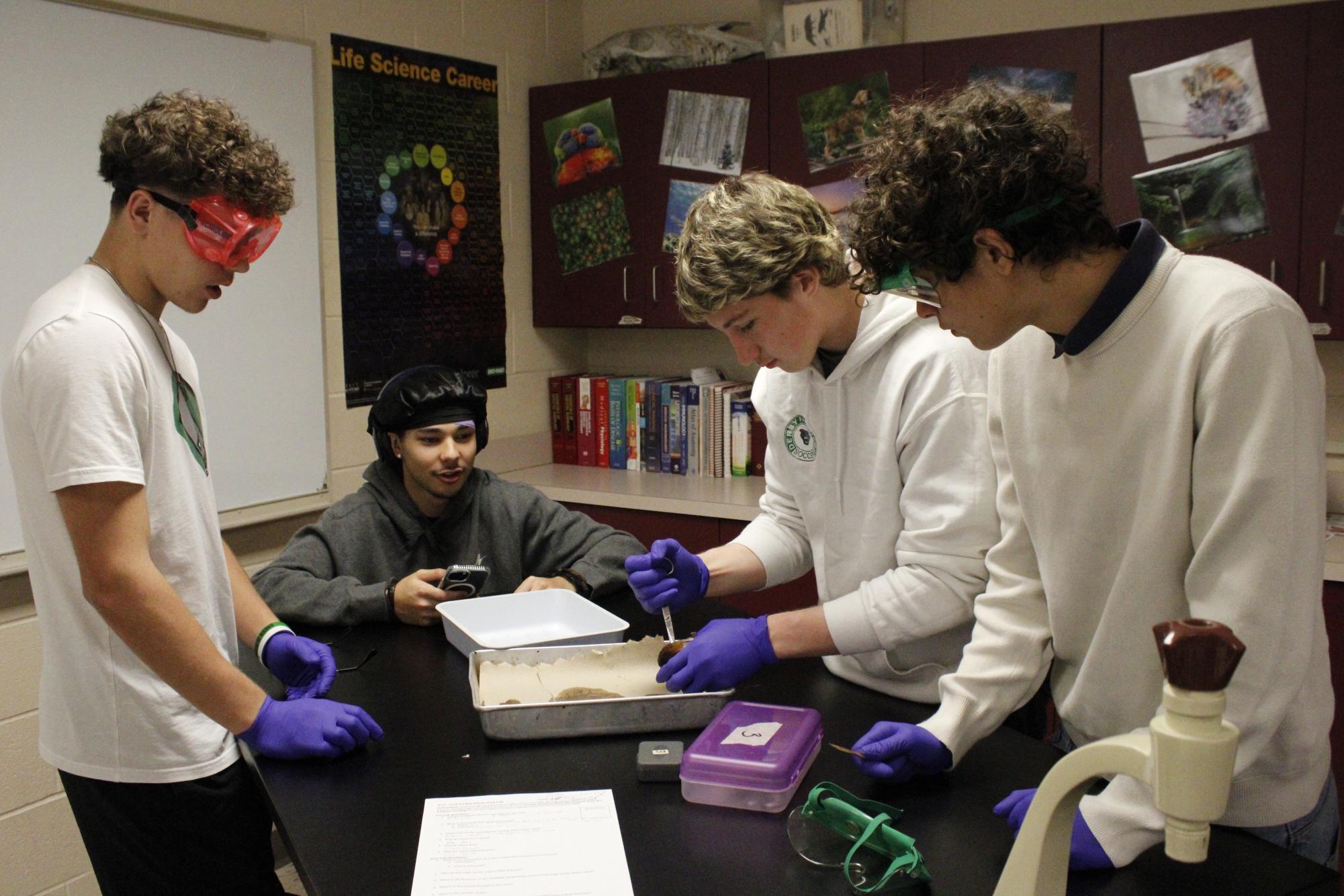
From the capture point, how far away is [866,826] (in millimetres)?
1097

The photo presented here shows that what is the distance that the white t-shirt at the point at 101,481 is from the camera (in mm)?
1298

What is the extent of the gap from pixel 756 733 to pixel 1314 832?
61 centimetres

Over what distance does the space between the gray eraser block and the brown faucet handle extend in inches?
28.7

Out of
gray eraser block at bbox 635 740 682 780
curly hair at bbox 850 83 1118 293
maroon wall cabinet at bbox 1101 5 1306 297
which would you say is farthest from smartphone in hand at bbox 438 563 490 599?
maroon wall cabinet at bbox 1101 5 1306 297

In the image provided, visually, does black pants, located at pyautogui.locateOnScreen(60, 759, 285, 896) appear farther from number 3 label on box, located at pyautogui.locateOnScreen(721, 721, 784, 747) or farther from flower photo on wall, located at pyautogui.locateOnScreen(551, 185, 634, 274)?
flower photo on wall, located at pyautogui.locateOnScreen(551, 185, 634, 274)

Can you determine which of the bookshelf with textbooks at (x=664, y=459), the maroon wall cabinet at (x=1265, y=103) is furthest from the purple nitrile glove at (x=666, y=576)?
the maroon wall cabinet at (x=1265, y=103)

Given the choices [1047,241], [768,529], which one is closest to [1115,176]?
[768,529]

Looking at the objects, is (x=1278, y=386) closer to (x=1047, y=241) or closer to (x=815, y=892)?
(x=1047, y=241)

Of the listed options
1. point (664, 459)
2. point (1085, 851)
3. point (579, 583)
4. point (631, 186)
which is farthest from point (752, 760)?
point (631, 186)

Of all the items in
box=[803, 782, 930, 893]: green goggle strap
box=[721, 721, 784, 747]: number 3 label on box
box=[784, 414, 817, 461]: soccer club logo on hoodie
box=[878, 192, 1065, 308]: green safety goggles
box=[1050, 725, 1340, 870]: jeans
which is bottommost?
box=[1050, 725, 1340, 870]: jeans

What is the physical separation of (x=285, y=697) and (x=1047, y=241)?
1.22 metres

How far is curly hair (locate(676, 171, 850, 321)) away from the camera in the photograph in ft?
4.94

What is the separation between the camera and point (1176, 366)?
1.09 meters

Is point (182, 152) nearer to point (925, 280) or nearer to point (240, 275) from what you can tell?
point (925, 280)
